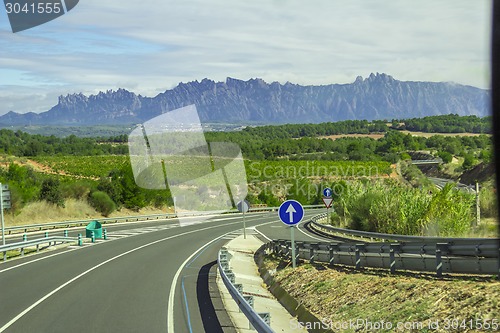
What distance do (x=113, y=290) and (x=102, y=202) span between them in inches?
1633

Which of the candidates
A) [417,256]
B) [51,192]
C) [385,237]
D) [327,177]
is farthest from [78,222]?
[327,177]

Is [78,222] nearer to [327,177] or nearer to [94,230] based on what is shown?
[94,230]

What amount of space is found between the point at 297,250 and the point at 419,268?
7.94 meters

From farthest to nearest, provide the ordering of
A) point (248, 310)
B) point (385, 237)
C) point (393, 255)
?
point (385, 237), point (393, 255), point (248, 310)

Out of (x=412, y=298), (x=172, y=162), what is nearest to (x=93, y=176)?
(x=172, y=162)

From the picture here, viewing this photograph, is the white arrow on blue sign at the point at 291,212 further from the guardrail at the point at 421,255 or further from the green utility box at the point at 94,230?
the green utility box at the point at 94,230

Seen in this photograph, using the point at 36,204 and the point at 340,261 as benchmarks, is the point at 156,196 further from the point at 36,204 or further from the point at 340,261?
the point at 340,261

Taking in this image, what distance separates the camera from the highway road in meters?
12.3

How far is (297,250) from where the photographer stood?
72.4ft

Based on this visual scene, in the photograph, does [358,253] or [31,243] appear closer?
[358,253]

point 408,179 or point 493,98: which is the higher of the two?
point 493,98

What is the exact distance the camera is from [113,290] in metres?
16.8

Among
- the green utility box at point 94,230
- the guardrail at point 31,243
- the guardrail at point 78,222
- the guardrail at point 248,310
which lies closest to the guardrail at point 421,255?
the guardrail at point 248,310

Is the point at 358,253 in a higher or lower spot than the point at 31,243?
higher
